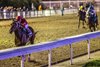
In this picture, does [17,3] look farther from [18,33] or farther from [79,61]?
[79,61]

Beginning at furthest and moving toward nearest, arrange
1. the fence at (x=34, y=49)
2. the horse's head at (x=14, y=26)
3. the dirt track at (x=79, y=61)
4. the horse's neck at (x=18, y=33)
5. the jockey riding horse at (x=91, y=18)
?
the jockey riding horse at (x=91, y=18) < the horse's neck at (x=18, y=33) < the horse's head at (x=14, y=26) < the dirt track at (x=79, y=61) < the fence at (x=34, y=49)

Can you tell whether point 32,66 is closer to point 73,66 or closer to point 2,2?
point 73,66

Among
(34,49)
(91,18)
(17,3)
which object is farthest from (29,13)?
(34,49)

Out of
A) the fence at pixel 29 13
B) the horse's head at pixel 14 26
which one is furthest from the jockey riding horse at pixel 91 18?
the fence at pixel 29 13

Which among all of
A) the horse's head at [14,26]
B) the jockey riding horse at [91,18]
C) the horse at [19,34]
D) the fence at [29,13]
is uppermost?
the horse's head at [14,26]

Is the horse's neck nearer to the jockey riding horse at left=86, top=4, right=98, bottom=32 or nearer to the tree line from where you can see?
the jockey riding horse at left=86, top=4, right=98, bottom=32

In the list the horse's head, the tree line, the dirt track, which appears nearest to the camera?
the dirt track

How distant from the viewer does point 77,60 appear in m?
14.4

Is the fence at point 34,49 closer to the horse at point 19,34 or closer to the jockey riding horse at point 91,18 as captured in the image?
the horse at point 19,34

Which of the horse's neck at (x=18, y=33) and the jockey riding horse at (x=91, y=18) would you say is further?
the jockey riding horse at (x=91, y=18)

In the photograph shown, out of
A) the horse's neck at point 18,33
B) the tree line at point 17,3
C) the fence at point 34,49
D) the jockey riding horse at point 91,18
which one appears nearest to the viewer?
the fence at point 34,49

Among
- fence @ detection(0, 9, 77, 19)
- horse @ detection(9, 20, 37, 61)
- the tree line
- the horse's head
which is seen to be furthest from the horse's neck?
the tree line

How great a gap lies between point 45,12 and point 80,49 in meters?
42.2

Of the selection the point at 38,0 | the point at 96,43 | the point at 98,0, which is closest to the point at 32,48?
the point at 96,43
